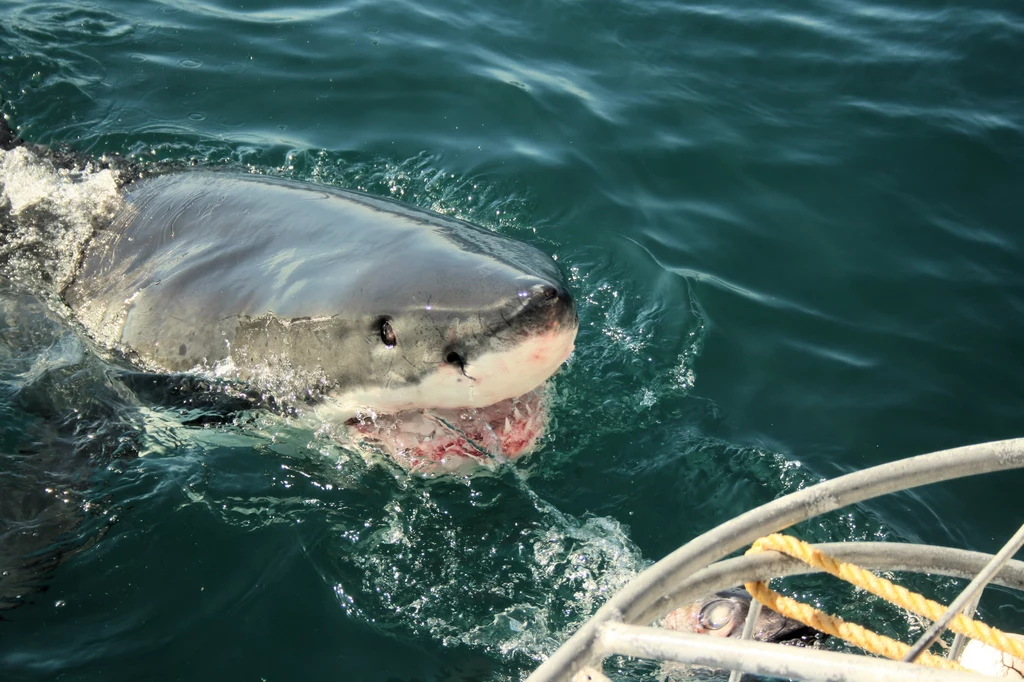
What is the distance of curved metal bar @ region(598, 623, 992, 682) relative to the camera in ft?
3.76

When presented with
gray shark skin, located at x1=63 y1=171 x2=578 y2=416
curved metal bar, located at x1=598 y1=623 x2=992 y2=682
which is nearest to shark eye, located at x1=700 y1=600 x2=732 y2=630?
gray shark skin, located at x1=63 y1=171 x2=578 y2=416

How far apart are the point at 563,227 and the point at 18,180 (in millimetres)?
2590

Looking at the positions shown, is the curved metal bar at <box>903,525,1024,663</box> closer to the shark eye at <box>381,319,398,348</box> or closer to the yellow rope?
the yellow rope

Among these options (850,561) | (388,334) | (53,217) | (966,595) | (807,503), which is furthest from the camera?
(53,217)

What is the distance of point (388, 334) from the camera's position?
101 inches

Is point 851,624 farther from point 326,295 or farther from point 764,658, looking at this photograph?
point 326,295

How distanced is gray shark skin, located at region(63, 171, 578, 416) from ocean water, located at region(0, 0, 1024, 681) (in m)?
0.24

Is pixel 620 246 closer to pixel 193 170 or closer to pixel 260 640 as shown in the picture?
pixel 193 170

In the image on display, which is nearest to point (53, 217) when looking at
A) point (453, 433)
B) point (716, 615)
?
point (453, 433)

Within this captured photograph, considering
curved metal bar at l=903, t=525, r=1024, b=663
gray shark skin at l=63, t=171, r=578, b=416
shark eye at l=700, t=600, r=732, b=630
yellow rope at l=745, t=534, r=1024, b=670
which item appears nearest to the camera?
curved metal bar at l=903, t=525, r=1024, b=663

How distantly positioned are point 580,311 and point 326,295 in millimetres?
1748

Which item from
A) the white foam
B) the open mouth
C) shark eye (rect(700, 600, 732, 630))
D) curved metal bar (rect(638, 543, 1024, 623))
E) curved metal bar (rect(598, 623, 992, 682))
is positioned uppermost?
curved metal bar (rect(598, 623, 992, 682))

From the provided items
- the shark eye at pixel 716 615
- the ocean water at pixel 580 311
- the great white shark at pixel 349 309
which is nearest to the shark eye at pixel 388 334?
the great white shark at pixel 349 309

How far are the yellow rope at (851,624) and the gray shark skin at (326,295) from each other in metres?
0.99
